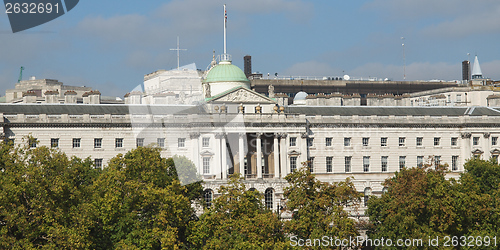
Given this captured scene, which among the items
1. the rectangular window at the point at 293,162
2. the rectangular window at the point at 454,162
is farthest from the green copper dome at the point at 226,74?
the rectangular window at the point at 454,162

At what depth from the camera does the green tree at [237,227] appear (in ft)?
310

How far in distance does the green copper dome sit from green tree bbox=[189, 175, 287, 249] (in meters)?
40.6

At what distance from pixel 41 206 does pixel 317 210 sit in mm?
29283

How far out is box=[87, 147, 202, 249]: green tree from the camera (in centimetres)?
9512

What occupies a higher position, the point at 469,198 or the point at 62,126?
the point at 62,126

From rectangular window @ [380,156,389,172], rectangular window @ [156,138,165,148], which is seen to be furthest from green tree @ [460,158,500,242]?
rectangular window @ [156,138,165,148]

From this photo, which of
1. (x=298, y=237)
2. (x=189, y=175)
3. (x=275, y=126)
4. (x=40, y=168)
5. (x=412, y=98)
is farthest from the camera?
(x=412, y=98)

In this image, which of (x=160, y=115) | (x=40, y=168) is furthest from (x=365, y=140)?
(x=40, y=168)

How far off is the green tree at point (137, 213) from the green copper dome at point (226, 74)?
1600 inches

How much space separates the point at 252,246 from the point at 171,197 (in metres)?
10.3

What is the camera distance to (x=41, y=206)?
89.6 m

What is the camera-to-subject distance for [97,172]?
108m

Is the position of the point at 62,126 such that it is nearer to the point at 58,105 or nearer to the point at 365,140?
the point at 58,105

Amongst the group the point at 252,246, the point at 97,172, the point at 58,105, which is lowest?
the point at 252,246
